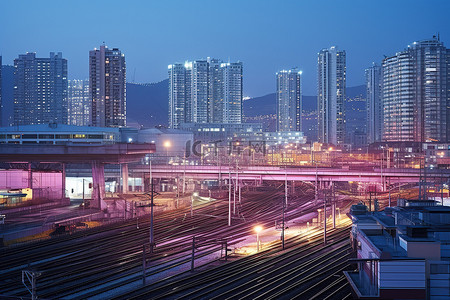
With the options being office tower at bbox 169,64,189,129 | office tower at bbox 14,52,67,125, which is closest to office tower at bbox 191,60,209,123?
office tower at bbox 169,64,189,129

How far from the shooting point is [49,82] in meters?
192

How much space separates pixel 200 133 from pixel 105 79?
114ft

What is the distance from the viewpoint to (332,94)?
161125mm

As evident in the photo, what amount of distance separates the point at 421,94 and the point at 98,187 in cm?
10821

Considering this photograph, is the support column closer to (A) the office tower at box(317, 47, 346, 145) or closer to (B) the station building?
(B) the station building

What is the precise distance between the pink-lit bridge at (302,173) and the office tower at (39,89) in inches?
5145

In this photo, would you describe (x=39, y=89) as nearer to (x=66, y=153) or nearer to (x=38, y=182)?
(x=38, y=182)

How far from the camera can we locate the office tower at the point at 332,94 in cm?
16120

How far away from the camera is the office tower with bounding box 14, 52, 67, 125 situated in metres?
188

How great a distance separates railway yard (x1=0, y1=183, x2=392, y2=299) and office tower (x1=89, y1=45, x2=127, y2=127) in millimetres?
89063

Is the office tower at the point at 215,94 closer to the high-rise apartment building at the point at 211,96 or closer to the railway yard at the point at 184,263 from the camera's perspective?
the high-rise apartment building at the point at 211,96

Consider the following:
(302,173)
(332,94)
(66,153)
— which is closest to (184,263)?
(66,153)

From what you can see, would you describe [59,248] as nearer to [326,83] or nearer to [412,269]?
[412,269]

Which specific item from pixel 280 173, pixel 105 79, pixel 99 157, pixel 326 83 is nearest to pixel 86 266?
pixel 99 157
